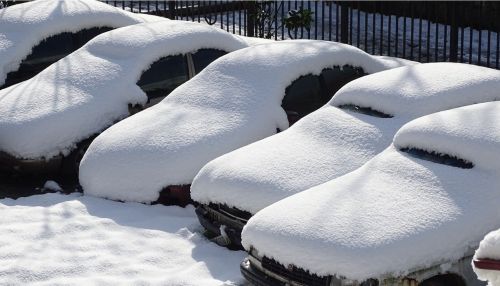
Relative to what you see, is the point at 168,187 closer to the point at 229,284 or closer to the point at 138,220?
the point at 138,220

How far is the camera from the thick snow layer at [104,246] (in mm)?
8562

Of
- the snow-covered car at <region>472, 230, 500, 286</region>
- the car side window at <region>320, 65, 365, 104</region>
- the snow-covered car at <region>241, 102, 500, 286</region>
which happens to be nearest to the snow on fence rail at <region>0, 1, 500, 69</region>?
the car side window at <region>320, 65, 365, 104</region>

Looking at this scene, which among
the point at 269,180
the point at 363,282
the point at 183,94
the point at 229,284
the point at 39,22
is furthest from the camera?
the point at 39,22

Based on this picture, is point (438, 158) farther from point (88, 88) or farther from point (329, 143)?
point (88, 88)

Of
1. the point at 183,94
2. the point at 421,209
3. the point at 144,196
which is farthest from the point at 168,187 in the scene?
the point at 421,209

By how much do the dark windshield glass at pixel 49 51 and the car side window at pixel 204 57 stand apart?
87.2 inches

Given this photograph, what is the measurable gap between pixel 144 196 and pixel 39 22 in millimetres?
4595

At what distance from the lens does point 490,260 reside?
5652mm

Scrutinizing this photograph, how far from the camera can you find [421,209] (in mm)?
7379

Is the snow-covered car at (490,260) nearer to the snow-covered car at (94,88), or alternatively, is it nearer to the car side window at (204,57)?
the snow-covered car at (94,88)

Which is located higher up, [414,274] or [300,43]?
[300,43]

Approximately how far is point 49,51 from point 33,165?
2925 millimetres

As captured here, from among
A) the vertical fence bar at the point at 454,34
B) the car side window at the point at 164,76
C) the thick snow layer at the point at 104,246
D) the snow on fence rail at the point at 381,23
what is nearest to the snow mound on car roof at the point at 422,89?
the thick snow layer at the point at 104,246

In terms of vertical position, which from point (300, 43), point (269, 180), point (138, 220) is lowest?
point (138, 220)
